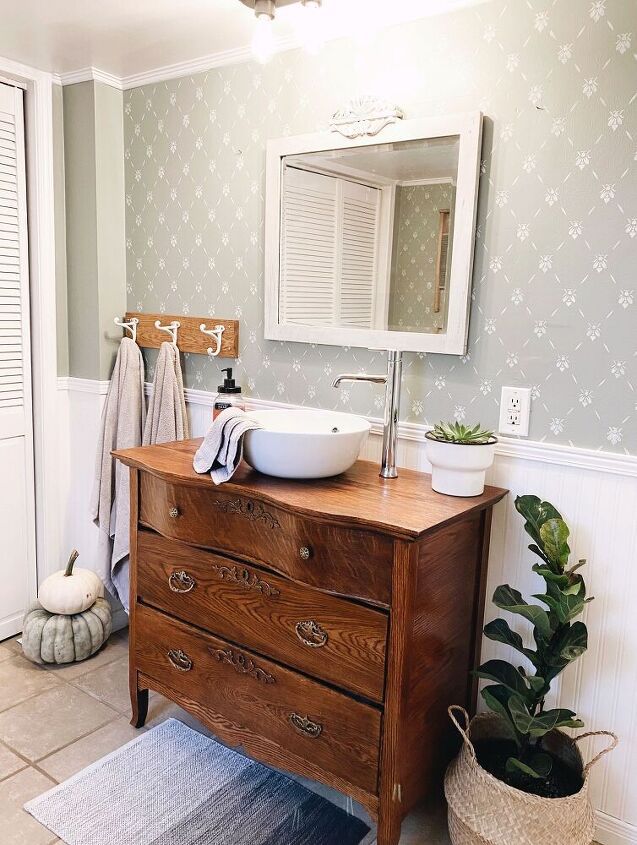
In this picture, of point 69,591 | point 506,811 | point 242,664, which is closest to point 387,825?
point 506,811

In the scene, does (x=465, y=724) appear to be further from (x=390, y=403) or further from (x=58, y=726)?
(x=58, y=726)

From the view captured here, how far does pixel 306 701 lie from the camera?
178 centimetres

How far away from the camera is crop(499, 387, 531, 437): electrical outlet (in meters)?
1.87

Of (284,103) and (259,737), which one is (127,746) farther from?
(284,103)

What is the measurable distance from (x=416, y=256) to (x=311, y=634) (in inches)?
42.0

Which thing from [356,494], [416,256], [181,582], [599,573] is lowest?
[181,582]

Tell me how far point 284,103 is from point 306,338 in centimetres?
75

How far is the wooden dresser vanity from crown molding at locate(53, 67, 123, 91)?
1448 mm

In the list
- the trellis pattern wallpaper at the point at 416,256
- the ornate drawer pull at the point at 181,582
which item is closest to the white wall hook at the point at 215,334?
the trellis pattern wallpaper at the point at 416,256

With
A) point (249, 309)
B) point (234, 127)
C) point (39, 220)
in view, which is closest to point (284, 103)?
point (234, 127)

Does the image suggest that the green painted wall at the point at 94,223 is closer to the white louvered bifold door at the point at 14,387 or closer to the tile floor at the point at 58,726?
the white louvered bifold door at the point at 14,387

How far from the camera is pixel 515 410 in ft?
6.21

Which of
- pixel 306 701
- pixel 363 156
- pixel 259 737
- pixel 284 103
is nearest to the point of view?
pixel 306 701

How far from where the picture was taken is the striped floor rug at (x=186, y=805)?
5.98 ft
